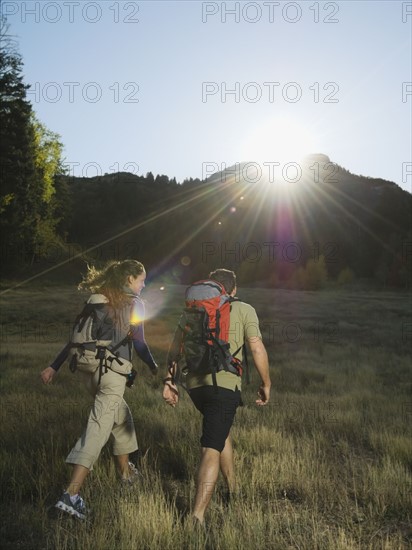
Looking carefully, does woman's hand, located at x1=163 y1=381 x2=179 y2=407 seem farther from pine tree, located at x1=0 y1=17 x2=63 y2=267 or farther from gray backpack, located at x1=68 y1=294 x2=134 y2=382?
pine tree, located at x1=0 y1=17 x2=63 y2=267

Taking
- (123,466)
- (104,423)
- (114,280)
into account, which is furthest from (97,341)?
(123,466)

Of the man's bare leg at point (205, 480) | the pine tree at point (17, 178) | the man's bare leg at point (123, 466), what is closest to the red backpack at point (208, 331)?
the man's bare leg at point (205, 480)

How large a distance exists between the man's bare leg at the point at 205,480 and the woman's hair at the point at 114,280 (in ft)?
4.69

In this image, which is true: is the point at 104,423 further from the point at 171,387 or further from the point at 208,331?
the point at 208,331

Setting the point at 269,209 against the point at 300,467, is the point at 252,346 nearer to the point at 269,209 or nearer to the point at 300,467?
the point at 300,467

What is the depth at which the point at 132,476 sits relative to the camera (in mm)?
4816

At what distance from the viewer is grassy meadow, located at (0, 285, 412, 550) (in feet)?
12.1

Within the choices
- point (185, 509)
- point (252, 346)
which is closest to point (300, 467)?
point (185, 509)

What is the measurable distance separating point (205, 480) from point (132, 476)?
1293mm

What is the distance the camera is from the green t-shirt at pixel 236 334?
4.10 m

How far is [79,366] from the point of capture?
443 centimetres

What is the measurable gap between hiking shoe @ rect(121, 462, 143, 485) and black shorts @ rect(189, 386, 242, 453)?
1126 mm

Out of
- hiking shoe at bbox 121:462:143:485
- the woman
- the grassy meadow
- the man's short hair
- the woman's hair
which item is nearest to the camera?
the grassy meadow

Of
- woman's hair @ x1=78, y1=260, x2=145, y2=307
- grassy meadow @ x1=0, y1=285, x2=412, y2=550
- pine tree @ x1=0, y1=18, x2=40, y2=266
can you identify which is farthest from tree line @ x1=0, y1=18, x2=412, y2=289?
woman's hair @ x1=78, y1=260, x2=145, y2=307
